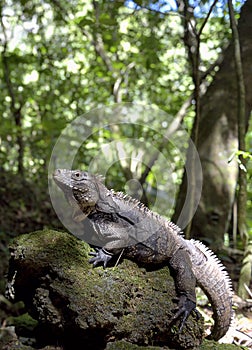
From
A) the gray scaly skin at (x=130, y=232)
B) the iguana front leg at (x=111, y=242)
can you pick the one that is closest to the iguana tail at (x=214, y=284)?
the gray scaly skin at (x=130, y=232)

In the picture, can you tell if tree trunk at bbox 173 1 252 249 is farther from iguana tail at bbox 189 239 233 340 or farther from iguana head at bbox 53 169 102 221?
iguana head at bbox 53 169 102 221

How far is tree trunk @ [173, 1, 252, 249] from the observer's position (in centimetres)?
673

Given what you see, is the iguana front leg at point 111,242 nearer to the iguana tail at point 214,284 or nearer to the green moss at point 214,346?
the iguana tail at point 214,284

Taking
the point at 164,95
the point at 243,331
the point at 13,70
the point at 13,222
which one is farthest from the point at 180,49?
the point at 243,331

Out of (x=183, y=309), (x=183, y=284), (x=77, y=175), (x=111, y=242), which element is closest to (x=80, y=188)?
(x=77, y=175)

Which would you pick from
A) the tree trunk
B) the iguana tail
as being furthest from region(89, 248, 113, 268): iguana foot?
the tree trunk

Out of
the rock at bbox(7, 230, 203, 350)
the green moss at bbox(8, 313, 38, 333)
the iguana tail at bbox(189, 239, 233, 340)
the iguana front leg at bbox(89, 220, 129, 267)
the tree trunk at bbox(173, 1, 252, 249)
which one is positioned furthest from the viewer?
the tree trunk at bbox(173, 1, 252, 249)

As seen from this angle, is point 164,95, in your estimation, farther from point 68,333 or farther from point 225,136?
point 68,333

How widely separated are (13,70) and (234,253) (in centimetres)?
702

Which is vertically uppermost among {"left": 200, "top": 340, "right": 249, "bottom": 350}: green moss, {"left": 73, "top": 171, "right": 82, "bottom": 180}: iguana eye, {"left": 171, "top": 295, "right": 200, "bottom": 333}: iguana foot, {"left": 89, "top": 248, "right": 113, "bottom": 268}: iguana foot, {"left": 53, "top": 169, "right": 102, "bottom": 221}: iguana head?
{"left": 73, "top": 171, "right": 82, "bottom": 180}: iguana eye

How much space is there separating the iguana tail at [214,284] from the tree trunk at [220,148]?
2968mm

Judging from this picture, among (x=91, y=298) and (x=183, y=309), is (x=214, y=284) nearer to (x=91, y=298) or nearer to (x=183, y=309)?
(x=183, y=309)

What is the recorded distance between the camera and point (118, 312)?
10.4 feet

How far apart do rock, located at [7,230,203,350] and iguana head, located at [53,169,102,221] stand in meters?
0.30
